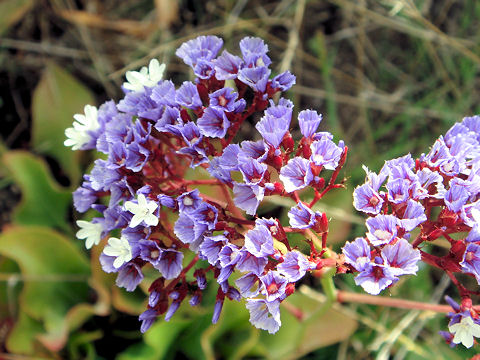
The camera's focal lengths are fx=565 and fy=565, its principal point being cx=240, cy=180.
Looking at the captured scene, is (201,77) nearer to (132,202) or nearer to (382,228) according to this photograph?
(132,202)

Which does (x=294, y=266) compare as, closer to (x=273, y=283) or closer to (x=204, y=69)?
(x=273, y=283)

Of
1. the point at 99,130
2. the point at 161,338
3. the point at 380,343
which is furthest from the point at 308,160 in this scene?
the point at 380,343

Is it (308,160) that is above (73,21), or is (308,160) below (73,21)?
above

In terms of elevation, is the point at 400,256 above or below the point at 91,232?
above

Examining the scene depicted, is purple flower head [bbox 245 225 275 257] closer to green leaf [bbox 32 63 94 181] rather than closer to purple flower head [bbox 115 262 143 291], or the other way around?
purple flower head [bbox 115 262 143 291]

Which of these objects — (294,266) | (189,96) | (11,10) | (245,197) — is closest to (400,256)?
(294,266)

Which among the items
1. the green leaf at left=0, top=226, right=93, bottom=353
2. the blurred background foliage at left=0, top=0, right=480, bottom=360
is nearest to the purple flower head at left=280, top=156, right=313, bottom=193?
the blurred background foliage at left=0, top=0, right=480, bottom=360
